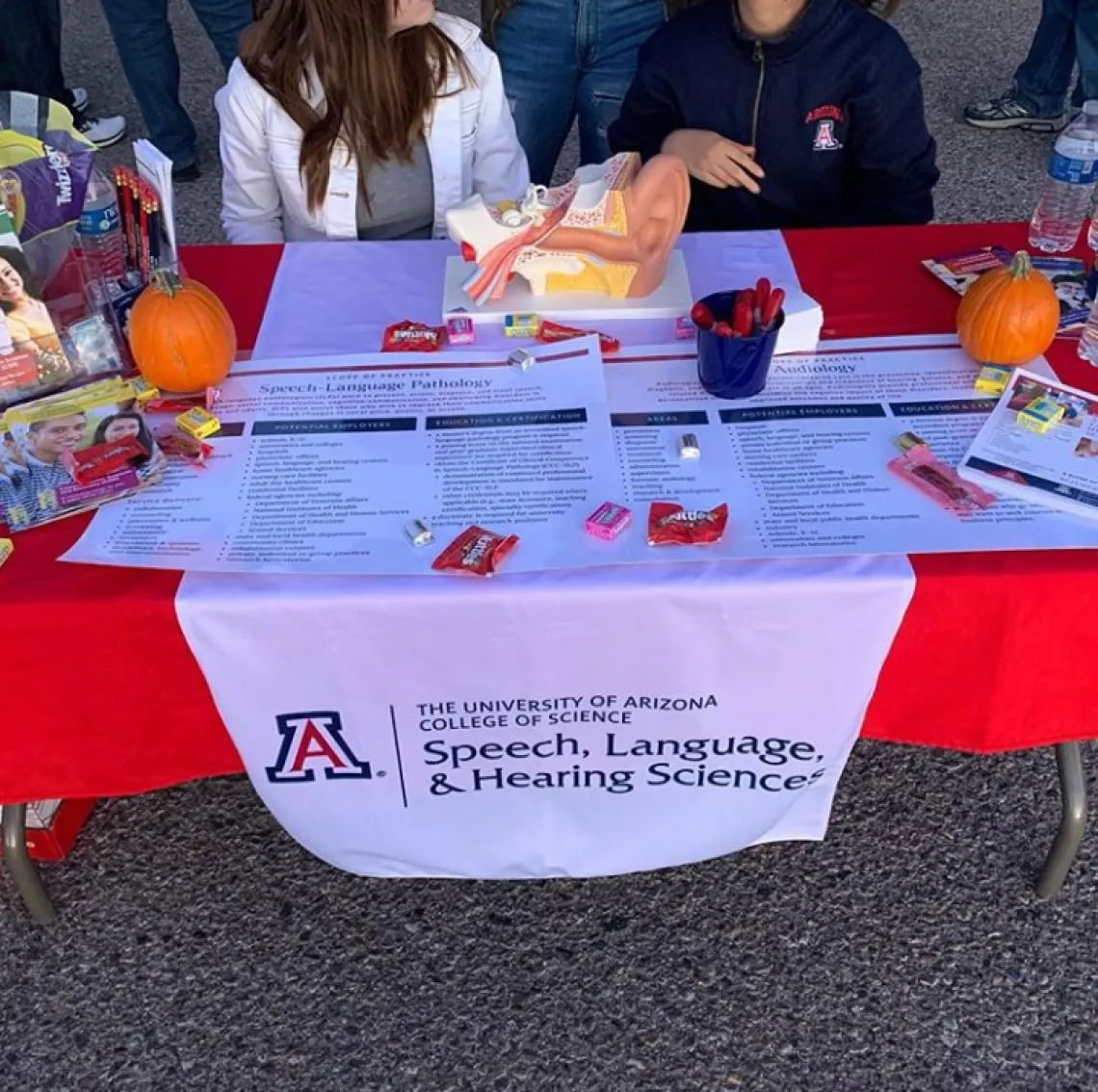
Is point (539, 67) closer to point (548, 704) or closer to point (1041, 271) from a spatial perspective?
point (1041, 271)

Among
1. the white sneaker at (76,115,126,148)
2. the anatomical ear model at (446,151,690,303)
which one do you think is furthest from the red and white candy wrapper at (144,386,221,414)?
the white sneaker at (76,115,126,148)

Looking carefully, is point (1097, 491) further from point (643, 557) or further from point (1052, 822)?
point (1052, 822)

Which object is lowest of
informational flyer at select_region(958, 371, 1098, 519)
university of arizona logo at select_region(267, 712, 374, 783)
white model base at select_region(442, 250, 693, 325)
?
university of arizona logo at select_region(267, 712, 374, 783)

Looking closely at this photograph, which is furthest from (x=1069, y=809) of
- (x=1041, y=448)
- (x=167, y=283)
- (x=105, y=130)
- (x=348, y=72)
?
(x=105, y=130)

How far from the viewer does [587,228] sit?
1212 mm

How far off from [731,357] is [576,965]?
0.79 metres

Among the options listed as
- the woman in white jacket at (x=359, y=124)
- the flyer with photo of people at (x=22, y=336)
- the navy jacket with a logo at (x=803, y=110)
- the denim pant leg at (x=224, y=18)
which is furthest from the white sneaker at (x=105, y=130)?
the flyer with photo of people at (x=22, y=336)

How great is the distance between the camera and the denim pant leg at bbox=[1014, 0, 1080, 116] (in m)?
3.05

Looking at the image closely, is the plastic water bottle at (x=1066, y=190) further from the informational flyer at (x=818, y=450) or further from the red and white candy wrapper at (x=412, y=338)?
the red and white candy wrapper at (x=412, y=338)

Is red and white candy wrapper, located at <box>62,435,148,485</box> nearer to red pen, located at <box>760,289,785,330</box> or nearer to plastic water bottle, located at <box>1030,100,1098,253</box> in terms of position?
red pen, located at <box>760,289,785,330</box>

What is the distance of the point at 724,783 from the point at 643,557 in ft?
1.15

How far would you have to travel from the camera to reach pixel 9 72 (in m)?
3.01

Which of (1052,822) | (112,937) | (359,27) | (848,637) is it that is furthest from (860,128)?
(112,937)

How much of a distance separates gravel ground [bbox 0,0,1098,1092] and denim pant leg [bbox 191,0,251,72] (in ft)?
7.03
